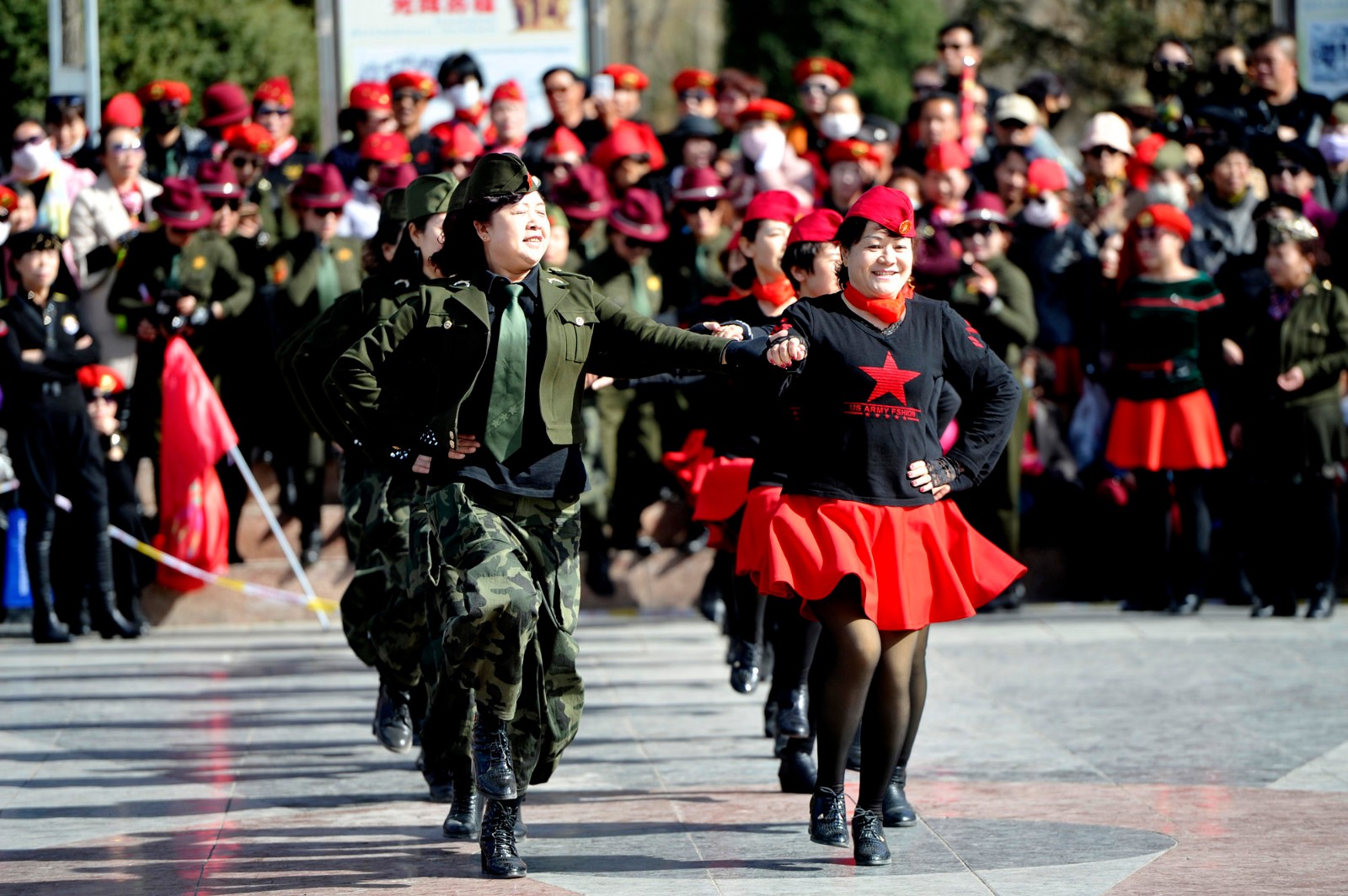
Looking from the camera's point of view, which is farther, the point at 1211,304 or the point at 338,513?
the point at 338,513

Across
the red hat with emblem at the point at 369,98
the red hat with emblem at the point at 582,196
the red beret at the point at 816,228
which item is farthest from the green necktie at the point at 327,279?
the red beret at the point at 816,228

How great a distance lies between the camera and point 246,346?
11781 millimetres

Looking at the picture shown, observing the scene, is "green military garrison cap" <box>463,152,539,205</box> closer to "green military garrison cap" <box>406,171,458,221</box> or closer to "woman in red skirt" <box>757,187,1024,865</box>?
"green military garrison cap" <box>406,171,458,221</box>

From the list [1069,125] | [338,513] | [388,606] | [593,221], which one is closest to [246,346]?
[338,513]

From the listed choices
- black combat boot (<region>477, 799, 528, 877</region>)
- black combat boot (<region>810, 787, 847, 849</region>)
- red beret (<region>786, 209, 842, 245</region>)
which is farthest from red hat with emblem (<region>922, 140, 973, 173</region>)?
black combat boot (<region>477, 799, 528, 877</region>)

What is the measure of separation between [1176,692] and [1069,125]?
2598cm

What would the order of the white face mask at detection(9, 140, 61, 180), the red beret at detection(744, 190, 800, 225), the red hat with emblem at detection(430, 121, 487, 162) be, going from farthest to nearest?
the red hat with emblem at detection(430, 121, 487, 162), the white face mask at detection(9, 140, 61, 180), the red beret at detection(744, 190, 800, 225)

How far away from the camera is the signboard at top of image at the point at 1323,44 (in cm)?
1474

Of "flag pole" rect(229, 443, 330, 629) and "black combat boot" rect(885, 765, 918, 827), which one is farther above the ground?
"black combat boot" rect(885, 765, 918, 827)

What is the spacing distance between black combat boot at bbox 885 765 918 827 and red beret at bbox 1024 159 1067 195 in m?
6.83

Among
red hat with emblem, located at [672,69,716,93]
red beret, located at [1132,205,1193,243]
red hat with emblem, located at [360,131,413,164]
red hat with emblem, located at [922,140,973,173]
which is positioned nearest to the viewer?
red beret, located at [1132,205,1193,243]

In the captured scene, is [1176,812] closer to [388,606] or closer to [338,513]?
[388,606]

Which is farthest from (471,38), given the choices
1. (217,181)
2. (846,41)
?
(846,41)

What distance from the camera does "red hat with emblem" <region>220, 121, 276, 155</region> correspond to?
497 inches
